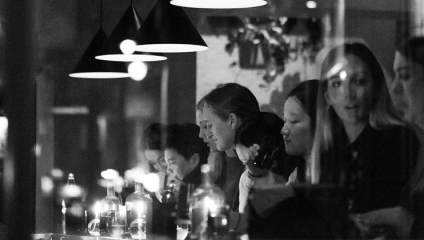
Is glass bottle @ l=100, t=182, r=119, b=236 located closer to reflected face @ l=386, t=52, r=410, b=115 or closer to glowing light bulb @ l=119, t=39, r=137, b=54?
glowing light bulb @ l=119, t=39, r=137, b=54

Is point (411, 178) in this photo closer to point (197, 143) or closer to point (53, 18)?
point (197, 143)

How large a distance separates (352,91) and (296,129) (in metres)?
0.40

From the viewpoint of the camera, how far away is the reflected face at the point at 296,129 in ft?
12.9

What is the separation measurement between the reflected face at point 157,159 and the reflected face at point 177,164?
0.04 metres

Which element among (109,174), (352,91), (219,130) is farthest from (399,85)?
(109,174)

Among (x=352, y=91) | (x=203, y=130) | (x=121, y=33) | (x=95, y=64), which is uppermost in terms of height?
(x=121, y=33)

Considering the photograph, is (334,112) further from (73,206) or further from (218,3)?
(73,206)

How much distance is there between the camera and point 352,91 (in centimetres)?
374

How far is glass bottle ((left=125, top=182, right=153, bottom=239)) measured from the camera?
124 inches

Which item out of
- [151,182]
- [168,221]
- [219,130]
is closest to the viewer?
[168,221]

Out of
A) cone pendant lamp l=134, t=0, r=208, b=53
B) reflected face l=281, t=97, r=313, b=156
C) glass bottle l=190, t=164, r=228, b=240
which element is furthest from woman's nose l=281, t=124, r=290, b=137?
cone pendant lamp l=134, t=0, r=208, b=53

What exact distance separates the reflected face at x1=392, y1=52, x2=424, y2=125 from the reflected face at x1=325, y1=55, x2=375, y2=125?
0.14m

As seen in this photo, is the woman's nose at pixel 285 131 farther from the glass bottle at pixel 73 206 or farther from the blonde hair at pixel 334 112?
the glass bottle at pixel 73 206

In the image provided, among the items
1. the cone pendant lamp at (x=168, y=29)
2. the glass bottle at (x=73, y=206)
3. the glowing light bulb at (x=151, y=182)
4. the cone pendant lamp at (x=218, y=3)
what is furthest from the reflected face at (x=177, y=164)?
the cone pendant lamp at (x=218, y=3)
